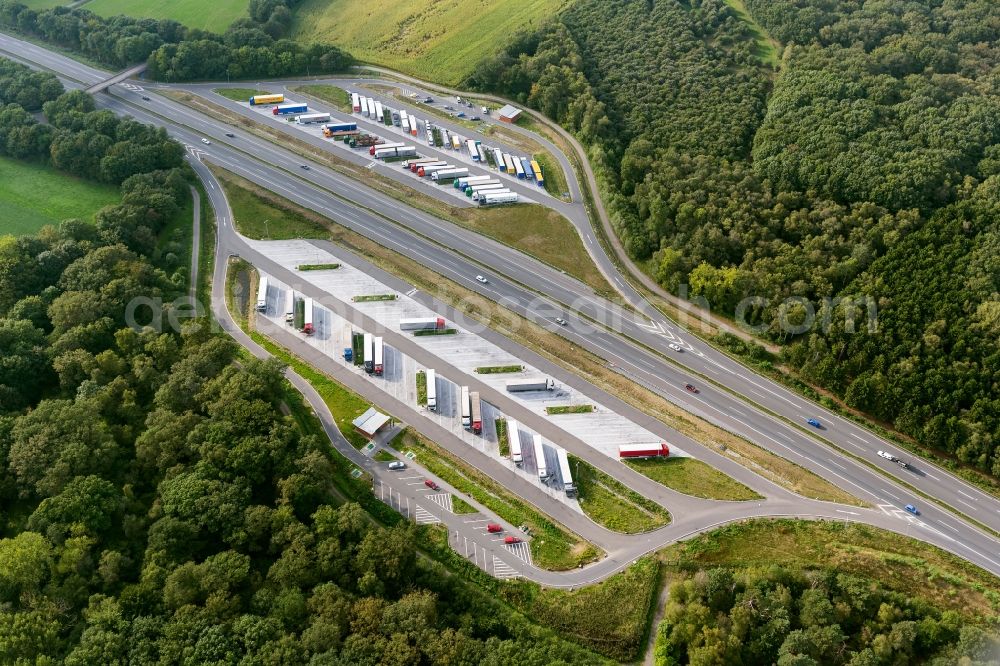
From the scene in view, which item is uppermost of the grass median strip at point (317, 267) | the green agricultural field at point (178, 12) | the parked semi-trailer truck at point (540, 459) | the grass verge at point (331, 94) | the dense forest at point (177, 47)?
the green agricultural field at point (178, 12)

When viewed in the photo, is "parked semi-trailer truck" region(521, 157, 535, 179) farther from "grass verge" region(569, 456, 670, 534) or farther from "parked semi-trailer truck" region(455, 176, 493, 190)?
"grass verge" region(569, 456, 670, 534)

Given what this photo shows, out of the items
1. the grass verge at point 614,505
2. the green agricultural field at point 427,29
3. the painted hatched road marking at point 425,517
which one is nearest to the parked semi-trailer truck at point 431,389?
the painted hatched road marking at point 425,517

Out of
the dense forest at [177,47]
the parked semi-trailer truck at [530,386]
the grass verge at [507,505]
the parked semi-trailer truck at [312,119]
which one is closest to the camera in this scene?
the grass verge at [507,505]

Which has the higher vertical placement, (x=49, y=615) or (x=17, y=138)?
(x=17, y=138)

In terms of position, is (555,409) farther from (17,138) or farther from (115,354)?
(17,138)

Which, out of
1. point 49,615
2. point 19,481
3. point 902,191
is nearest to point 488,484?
point 49,615

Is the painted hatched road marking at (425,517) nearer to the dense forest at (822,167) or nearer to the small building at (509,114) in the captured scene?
the dense forest at (822,167)

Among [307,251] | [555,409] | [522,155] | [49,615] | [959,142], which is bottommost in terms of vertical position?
[49,615]

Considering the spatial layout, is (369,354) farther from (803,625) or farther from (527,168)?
(803,625)
